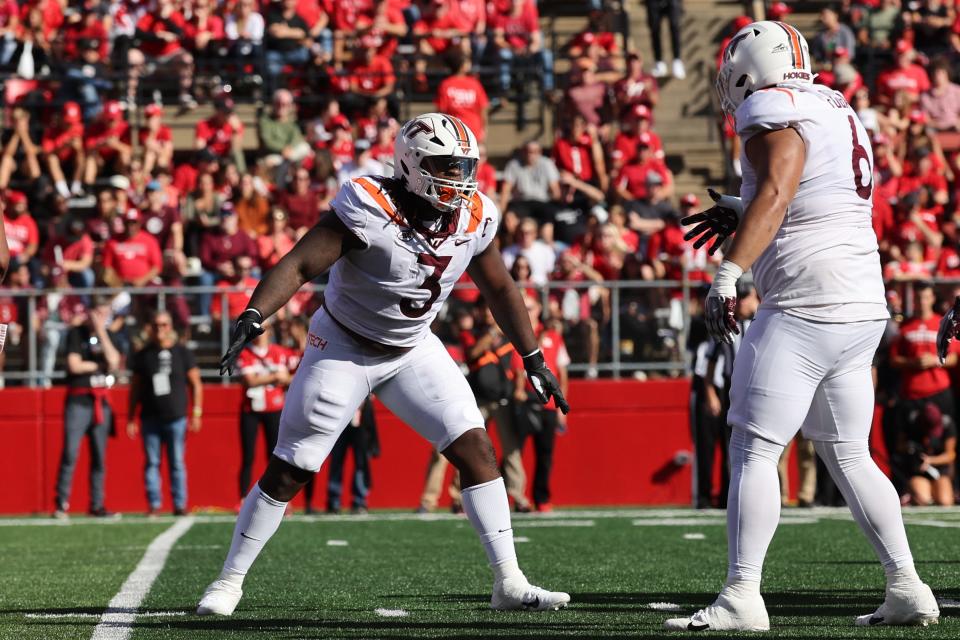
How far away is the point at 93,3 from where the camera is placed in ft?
61.9

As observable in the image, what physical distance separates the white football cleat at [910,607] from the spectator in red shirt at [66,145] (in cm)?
1316

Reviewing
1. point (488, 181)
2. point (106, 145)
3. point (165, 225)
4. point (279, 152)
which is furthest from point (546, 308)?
point (106, 145)

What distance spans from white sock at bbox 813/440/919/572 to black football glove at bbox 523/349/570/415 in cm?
127

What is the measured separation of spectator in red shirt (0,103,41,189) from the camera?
17.2 metres

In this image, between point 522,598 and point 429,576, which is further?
point 429,576

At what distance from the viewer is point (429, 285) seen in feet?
20.6

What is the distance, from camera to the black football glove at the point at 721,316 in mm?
5188

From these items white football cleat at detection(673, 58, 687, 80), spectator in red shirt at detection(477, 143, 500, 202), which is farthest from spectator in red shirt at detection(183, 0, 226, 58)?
white football cleat at detection(673, 58, 687, 80)

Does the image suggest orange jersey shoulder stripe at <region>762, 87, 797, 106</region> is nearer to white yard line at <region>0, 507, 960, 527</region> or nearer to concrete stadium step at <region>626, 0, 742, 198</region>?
white yard line at <region>0, 507, 960, 527</region>

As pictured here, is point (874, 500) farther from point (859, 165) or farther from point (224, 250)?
point (224, 250)

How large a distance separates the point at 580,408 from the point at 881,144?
4.59 m

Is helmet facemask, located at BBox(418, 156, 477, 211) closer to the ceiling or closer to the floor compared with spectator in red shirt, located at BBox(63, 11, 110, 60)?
closer to the floor

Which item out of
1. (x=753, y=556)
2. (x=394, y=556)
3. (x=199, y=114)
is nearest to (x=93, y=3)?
(x=199, y=114)

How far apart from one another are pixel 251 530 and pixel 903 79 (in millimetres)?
14074
